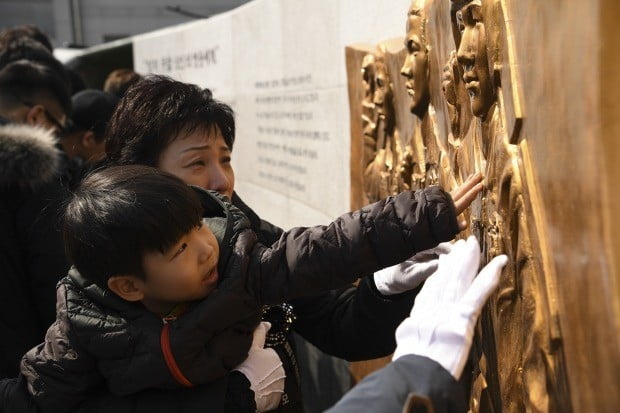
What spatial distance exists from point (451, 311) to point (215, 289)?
484 mm

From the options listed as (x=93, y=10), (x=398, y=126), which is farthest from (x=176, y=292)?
(x=93, y=10)

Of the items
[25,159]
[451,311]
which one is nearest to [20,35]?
[25,159]

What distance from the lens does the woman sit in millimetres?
1765

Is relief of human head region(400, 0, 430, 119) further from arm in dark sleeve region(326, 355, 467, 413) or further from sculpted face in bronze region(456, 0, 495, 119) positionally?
arm in dark sleeve region(326, 355, 467, 413)

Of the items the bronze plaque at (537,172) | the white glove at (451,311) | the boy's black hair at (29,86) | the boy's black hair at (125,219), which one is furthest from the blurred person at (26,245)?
the white glove at (451,311)

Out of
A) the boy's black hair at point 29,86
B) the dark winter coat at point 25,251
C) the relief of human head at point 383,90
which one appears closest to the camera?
the dark winter coat at point 25,251

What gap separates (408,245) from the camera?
1.32 meters

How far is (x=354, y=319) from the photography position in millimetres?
1895

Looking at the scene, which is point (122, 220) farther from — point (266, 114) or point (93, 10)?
point (93, 10)

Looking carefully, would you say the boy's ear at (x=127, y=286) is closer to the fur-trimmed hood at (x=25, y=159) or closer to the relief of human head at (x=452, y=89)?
the relief of human head at (x=452, y=89)

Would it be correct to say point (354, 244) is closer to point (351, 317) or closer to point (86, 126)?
point (351, 317)

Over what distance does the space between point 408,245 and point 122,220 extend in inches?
19.6

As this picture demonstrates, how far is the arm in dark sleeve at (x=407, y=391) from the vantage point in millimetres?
1078

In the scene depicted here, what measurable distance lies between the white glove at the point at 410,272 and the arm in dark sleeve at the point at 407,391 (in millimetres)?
457
